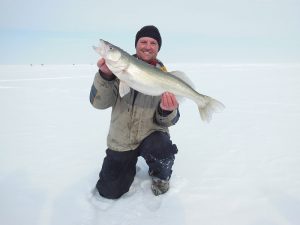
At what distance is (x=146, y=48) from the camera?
3625 millimetres

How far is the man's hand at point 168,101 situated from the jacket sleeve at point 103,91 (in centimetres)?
58

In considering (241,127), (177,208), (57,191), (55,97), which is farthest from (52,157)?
(55,97)

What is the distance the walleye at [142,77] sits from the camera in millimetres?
2920

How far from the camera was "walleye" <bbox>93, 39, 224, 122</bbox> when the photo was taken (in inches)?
115

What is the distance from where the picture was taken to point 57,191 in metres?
3.79

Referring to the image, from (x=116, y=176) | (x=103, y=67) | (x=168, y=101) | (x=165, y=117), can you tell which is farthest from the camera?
(x=116, y=176)

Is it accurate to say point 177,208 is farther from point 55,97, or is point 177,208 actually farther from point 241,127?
point 55,97

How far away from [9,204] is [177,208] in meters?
1.92

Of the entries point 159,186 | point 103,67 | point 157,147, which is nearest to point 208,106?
point 157,147

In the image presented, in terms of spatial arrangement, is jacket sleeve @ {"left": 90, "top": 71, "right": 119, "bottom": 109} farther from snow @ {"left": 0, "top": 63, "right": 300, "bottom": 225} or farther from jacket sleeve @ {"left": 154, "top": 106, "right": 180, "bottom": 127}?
snow @ {"left": 0, "top": 63, "right": 300, "bottom": 225}

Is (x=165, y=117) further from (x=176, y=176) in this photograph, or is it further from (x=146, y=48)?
(x=176, y=176)

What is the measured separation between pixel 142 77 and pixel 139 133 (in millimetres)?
883

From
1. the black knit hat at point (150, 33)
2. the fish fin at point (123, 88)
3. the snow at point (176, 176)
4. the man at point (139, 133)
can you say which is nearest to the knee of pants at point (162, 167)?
the man at point (139, 133)

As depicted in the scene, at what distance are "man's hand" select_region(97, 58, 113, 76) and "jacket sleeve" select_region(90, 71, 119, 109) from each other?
3.0 inches
